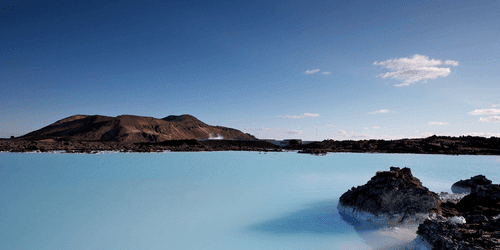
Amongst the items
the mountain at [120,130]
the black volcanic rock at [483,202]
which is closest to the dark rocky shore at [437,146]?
the black volcanic rock at [483,202]

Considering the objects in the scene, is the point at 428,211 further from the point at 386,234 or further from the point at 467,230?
the point at 467,230

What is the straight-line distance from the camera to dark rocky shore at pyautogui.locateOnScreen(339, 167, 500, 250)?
3.97m

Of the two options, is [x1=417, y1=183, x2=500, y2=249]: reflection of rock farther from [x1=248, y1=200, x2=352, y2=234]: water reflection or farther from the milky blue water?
[x1=248, y1=200, x2=352, y2=234]: water reflection

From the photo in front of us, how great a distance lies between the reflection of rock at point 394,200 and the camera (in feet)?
19.4

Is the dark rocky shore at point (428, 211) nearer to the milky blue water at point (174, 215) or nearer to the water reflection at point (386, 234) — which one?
the water reflection at point (386, 234)

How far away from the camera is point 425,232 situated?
4.41 m

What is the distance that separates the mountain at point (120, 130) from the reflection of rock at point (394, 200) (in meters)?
56.1

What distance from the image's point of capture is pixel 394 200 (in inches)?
241

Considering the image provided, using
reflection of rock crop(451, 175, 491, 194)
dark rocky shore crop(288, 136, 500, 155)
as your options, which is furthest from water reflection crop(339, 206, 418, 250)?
dark rocky shore crop(288, 136, 500, 155)

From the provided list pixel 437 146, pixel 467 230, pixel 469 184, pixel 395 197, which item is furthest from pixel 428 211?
pixel 437 146

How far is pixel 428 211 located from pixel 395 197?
718mm

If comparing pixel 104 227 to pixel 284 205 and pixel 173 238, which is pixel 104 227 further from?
pixel 284 205

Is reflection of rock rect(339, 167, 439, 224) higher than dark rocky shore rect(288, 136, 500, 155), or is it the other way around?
dark rocky shore rect(288, 136, 500, 155)

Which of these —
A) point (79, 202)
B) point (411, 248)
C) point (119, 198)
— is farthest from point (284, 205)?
point (79, 202)
